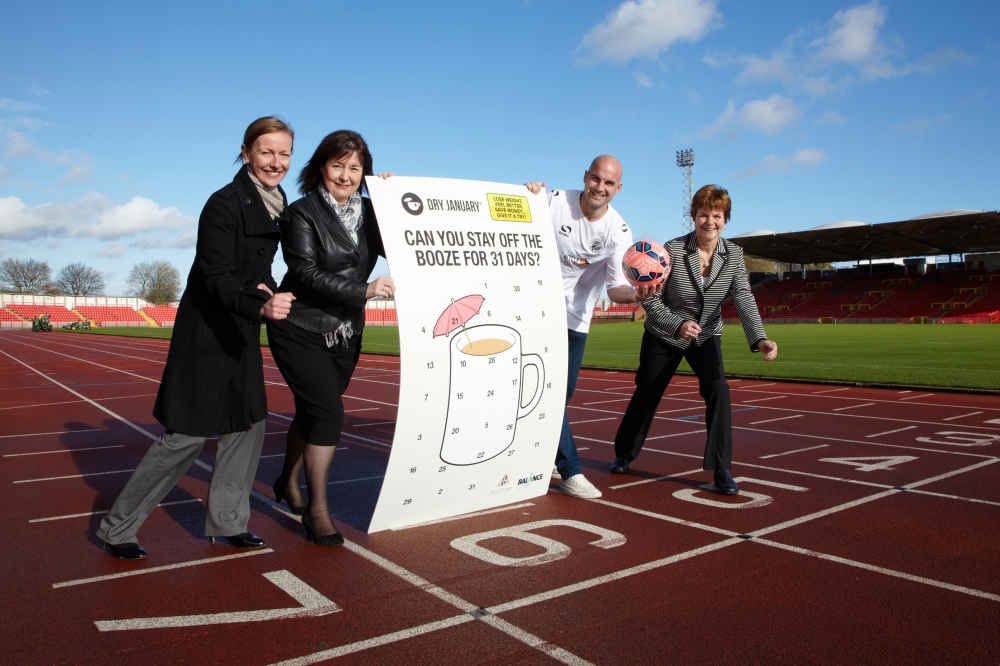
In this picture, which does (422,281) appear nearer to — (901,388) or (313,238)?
(313,238)

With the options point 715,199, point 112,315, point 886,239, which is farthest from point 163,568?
point 112,315

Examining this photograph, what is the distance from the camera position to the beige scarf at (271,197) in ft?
13.3

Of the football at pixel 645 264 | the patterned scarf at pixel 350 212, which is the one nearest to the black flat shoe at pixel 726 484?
the football at pixel 645 264

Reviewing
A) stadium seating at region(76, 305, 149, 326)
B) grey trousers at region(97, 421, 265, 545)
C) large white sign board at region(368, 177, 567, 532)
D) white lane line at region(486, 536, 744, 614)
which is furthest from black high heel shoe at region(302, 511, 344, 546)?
stadium seating at region(76, 305, 149, 326)

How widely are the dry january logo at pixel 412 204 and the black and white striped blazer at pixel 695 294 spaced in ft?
6.72

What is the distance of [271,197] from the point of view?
161 inches

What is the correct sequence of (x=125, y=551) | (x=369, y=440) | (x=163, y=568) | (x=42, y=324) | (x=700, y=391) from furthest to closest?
(x=42, y=324) → (x=369, y=440) → (x=700, y=391) → (x=125, y=551) → (x=163, y=568)

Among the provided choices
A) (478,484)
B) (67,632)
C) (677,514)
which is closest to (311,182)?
(478,484)

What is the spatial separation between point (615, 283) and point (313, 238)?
222 centimetres

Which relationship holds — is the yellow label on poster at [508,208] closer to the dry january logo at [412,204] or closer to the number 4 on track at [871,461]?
the dry january logo at [412,204]

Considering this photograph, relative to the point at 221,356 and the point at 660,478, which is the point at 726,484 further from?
the point at 221,356

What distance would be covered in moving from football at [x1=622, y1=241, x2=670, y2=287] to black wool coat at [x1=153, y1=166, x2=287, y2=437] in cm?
227

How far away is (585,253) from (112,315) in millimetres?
99945

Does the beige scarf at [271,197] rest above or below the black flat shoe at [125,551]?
above
